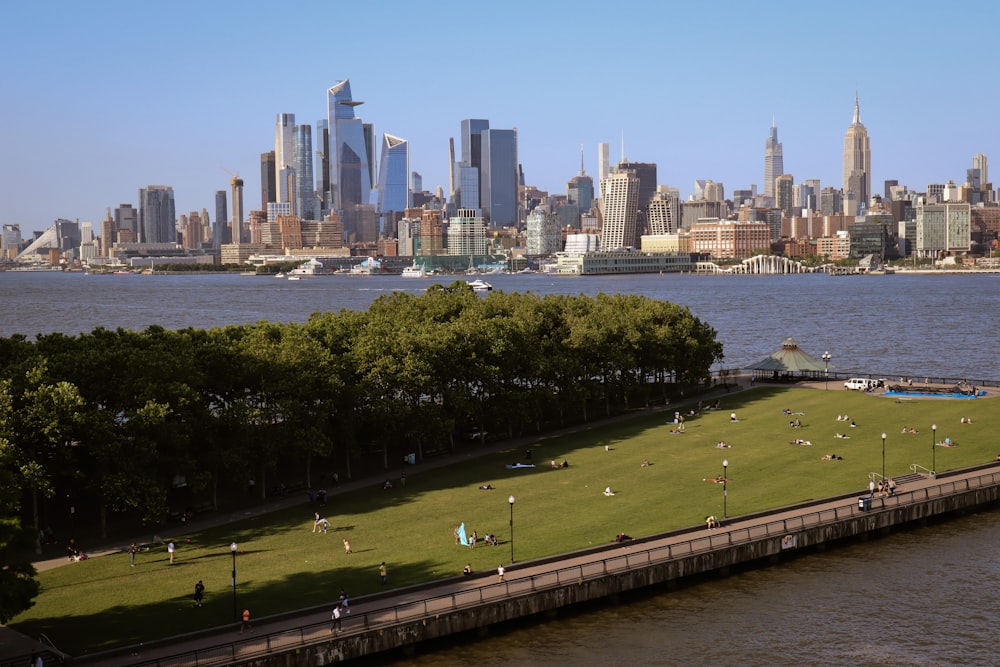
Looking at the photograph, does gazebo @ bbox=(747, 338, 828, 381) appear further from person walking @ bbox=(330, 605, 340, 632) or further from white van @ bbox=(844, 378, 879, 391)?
person walking @ bbox=(330, 605, 340, 632)

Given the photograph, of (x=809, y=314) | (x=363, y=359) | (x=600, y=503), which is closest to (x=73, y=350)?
(x=363, y=359)

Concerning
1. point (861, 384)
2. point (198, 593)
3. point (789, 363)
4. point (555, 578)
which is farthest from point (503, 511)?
point (789, 363)

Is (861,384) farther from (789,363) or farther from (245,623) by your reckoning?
(245,623)

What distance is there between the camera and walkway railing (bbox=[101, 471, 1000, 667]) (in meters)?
30.4

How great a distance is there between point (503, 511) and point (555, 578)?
28.8 ft

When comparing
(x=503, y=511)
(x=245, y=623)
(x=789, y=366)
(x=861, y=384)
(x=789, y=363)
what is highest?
(x=789, y=363)

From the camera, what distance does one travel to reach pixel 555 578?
36125 millimetres

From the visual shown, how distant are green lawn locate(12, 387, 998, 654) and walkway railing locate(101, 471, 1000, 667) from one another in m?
2.12

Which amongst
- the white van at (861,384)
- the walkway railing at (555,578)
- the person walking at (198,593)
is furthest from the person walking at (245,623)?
the white van at (861,384)

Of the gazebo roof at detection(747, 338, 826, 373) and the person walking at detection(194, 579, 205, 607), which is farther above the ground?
the gazebo roof at detection(747, 338, 826, 373)

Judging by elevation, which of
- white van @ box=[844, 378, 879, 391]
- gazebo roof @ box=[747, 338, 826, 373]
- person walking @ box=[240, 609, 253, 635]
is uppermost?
gazebo roof @ box=[747, 338, 826, 373]

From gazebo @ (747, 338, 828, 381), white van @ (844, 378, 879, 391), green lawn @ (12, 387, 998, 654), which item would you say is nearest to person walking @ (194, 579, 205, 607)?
green lawn @ (12, 387, 998, 654)

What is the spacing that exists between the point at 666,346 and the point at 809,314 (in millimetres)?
101984

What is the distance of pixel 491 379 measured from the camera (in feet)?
199
